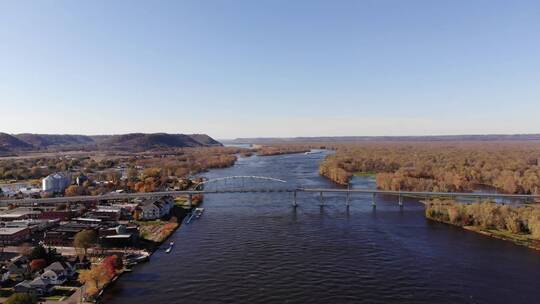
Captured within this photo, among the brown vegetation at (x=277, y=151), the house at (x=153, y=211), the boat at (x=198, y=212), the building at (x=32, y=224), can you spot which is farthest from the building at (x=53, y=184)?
the brown vegetation at (x=277, y=151)

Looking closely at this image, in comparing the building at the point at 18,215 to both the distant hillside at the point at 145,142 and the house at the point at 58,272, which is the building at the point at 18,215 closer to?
the house at the point at 58,272

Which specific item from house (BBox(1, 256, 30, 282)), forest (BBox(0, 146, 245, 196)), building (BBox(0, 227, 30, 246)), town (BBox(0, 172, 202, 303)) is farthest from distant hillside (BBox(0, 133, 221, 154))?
house (BBox(1, 256, 30, 282))

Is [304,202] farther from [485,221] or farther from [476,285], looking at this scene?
[476,285]

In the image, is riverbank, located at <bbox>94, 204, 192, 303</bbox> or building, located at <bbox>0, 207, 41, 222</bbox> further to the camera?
building, located at <bbox>0, 207, 41, 222</bbox>

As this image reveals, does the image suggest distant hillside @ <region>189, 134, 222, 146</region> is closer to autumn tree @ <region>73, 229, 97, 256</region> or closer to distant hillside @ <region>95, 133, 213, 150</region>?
distant hillside @ <region>95, 133, 213, 150</region>

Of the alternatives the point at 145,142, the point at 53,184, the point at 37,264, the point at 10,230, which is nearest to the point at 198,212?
the point at 10,230

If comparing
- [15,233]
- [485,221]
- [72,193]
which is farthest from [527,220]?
[72,193]

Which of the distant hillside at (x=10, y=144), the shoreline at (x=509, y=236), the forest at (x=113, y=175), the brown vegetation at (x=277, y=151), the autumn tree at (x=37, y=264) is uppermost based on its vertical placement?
the distant hillside at (x=10, y=144)
